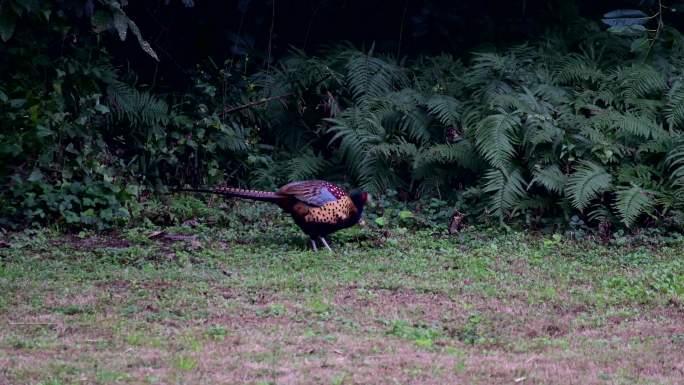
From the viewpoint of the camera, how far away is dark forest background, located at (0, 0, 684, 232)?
9.72 meters

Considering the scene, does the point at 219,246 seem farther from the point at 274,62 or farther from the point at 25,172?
the point at 274,62

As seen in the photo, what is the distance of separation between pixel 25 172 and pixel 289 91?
11.3 feet

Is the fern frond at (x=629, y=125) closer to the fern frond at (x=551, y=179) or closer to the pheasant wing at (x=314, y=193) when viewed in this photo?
the fern frond at (x=551, y=179)

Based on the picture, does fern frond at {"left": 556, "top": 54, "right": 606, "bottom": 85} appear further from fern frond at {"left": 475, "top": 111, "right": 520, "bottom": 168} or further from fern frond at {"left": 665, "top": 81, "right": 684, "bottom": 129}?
fern frond at {"left": 475, "top": 111, "right": 520, "bottom": 168}

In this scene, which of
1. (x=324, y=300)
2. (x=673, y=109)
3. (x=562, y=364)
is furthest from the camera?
(x=673, y=109)

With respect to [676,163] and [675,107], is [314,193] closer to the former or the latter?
[676,163]

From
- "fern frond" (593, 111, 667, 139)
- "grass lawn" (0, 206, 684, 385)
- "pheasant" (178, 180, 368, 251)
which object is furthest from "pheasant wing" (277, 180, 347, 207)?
"fern frond" (593, 111, 667, 139)

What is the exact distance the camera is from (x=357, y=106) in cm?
1146

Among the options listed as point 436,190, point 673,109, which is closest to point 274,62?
point 436,190

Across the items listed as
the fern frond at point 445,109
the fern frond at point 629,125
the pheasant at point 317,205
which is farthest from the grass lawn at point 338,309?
the fern frond at point 445,109

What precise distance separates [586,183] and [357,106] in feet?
9.86

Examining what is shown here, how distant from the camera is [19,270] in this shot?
7867 mm

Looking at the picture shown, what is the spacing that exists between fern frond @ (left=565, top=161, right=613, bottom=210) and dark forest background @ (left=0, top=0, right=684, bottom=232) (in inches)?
0.9

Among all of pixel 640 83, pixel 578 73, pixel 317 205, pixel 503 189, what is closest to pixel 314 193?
pixel 317 205
